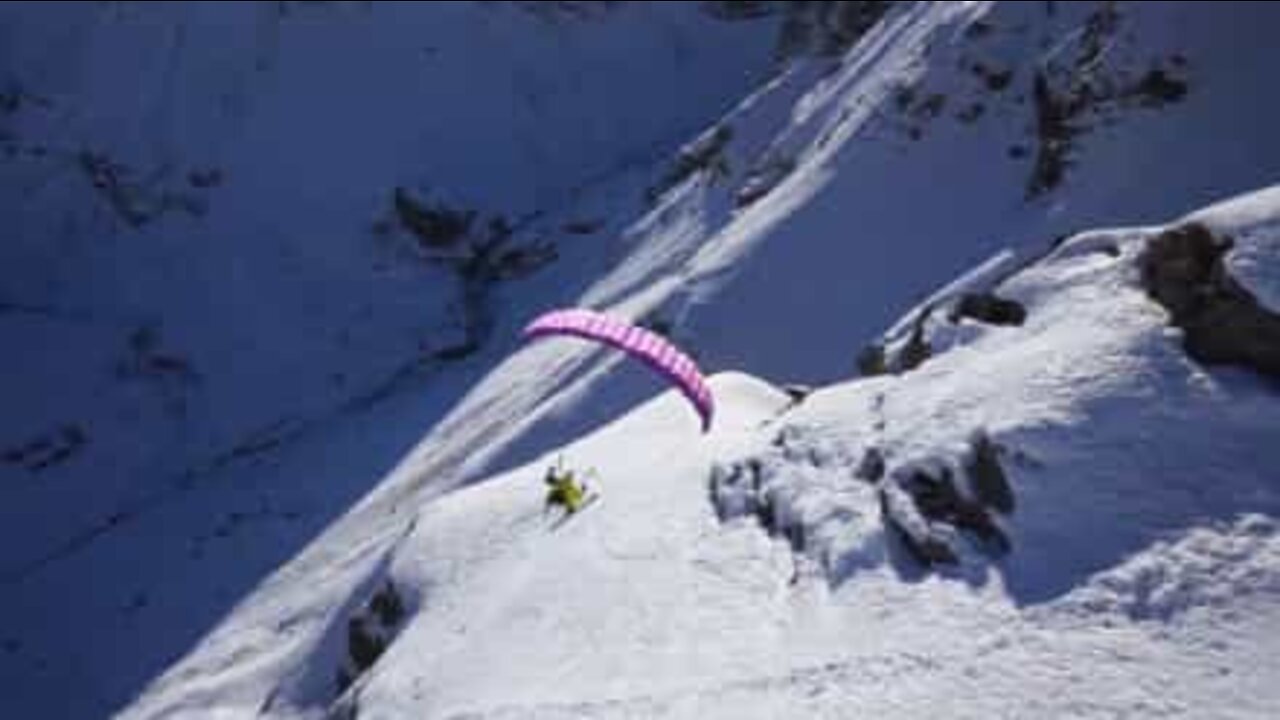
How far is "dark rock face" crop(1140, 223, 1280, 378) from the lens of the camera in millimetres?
17266

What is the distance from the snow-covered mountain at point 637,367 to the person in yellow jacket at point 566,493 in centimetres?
76

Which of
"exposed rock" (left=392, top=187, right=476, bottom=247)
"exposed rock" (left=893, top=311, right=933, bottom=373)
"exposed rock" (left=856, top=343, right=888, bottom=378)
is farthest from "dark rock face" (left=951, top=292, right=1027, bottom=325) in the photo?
"exposed rock" (left=392, top=187, right=476, bottom=247)

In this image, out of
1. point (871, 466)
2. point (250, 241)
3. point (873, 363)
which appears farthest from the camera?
point (250, 241)

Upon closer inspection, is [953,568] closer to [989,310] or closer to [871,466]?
[871,466]

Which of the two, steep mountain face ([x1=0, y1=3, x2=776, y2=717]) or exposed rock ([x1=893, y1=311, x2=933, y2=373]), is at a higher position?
steep mountain face ([x1=0, y1=3, x2=776, y2=717])

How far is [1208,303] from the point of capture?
17875mm

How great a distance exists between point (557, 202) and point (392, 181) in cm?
804

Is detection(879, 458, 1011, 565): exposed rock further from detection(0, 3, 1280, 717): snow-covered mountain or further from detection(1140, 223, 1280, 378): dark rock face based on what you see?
detection(1140, 223, 1280, 378): dark rock face

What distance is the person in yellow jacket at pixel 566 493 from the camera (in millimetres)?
24359

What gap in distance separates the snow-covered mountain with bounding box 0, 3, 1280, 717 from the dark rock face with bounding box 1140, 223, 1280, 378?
6 centimetres

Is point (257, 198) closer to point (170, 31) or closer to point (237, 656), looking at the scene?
point (170, 31)

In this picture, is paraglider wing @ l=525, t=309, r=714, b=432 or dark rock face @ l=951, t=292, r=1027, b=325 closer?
dark rock face @ l=951, t=292, r=1027, b=325

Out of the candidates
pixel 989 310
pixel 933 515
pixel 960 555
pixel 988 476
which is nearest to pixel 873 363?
pixel 989 310

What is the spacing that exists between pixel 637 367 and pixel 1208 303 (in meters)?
24.1
